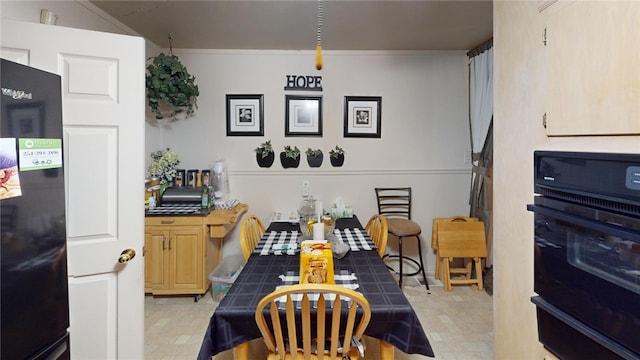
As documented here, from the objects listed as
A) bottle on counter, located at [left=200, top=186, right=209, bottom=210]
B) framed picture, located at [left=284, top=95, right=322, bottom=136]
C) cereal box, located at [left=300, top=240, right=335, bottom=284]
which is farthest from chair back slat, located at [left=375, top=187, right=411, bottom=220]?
cereal box, located at [left=300, top=240, right=335, bottom=284]

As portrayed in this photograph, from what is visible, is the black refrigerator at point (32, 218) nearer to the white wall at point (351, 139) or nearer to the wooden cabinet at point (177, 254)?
the wooden cabinet at point (177, 254)

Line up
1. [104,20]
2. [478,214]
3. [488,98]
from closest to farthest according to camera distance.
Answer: [104,20]
[488,98]
[478,214]

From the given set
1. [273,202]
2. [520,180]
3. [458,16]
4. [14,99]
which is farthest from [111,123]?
[458,16]

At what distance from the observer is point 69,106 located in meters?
1.39

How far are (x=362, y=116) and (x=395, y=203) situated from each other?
3.55 ft

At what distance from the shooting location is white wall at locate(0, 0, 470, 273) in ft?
11.4

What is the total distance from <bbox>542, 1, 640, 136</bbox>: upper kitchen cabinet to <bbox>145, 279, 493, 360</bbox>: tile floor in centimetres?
174

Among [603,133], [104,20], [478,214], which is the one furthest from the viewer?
[478,214]

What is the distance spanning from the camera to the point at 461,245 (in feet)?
10.4

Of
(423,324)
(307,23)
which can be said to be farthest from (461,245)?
(307,23)

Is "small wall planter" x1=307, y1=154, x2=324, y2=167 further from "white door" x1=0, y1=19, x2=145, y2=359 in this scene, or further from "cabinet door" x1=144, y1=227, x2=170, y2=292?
"white door" x1=0, y1=19, x2=145, y2=359

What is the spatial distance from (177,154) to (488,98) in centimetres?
345

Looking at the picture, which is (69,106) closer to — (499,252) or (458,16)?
(499,252)

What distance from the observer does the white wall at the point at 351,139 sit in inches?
137
